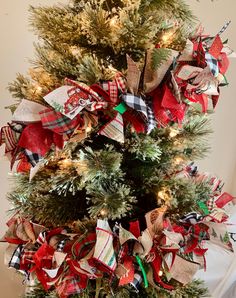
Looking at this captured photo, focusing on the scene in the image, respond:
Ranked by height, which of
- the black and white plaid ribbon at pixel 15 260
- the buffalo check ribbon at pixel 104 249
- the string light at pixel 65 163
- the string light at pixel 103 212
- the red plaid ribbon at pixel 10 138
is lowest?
the black and white plaid ribbon at pixel 15 260

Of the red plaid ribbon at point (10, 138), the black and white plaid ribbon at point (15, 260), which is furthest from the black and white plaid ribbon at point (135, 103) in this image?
the black and white plaid ribbon at point (15, 260)

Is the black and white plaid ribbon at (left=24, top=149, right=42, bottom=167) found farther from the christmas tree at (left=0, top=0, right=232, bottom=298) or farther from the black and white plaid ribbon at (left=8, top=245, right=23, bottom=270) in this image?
the black and white plaid ribbon at (left=8, top=245, right=23, bottom=270)

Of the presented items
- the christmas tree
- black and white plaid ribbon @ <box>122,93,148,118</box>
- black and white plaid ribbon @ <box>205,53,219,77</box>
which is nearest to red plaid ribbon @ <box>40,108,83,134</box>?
the christmas tree

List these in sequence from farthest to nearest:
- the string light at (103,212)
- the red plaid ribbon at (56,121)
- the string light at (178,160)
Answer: the string light at (178,160) < the string light at (103,212) < the red plaid ribbon at (56,121)

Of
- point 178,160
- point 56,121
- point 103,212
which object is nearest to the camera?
point 56,121

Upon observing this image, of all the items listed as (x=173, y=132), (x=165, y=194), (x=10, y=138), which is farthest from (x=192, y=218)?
(x=10, y=138)

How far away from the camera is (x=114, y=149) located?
727mm

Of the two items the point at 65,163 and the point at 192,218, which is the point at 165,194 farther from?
the point at 65,163

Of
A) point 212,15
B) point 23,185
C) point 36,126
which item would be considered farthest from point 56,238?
point 212,15

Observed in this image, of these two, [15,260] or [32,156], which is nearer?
[32,156]

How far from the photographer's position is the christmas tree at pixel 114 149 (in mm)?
596

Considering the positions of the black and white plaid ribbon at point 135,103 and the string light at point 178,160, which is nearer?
the black and white plaid ribbon at point 135,103

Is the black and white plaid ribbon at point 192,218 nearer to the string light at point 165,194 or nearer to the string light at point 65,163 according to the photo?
the string light at point 165,194

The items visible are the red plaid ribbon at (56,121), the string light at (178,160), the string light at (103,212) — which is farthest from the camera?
the string light at (178,160)
